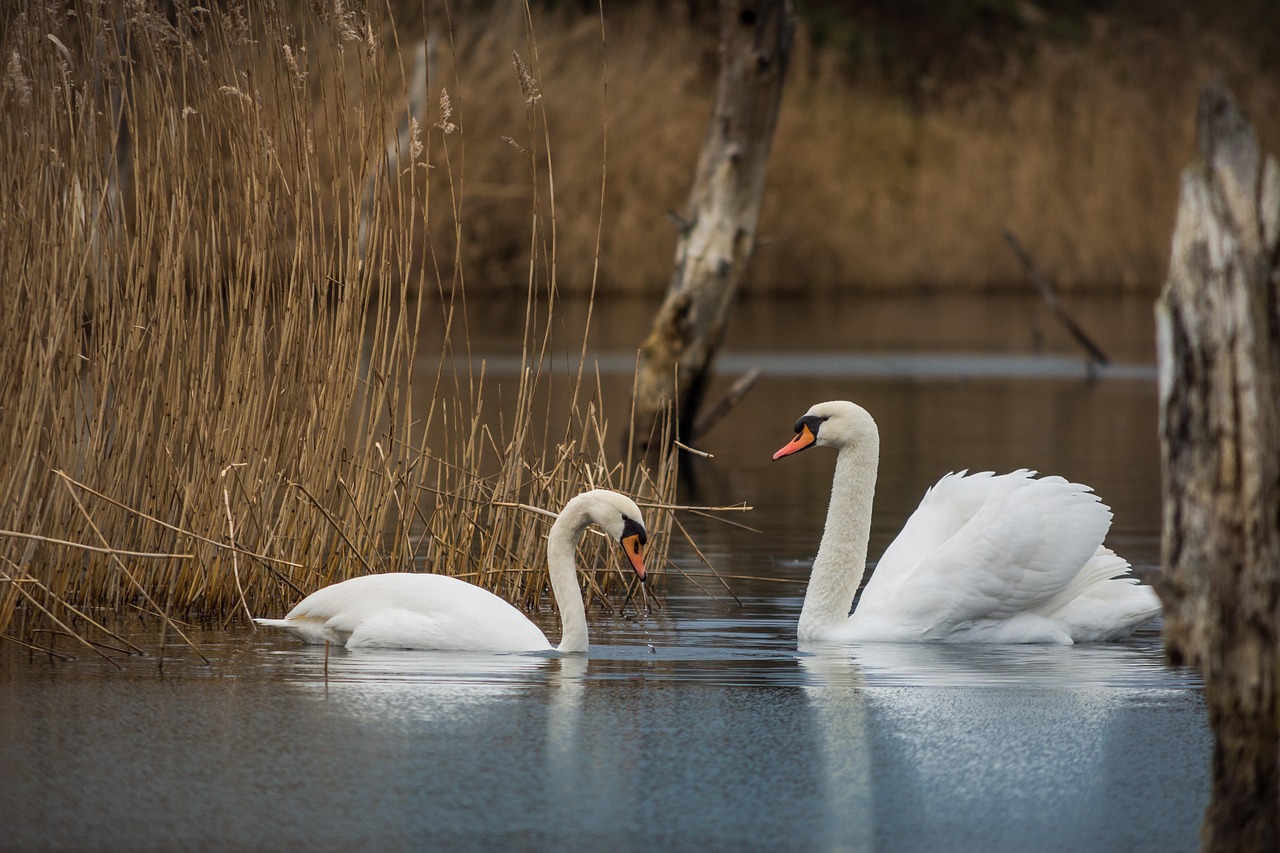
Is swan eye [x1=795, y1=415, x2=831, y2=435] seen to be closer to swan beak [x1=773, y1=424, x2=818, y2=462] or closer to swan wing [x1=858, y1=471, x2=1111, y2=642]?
swan beak [x1=773, y1=424, x2=818, y2=462]

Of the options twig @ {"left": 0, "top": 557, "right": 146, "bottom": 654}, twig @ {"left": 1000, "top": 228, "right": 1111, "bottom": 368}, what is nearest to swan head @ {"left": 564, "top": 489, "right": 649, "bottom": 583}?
twig @ {"left": 0, "top": 557, "right": 146, "bottom": 654}

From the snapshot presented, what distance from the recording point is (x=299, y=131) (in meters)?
6.97

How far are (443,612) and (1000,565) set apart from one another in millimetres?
1836

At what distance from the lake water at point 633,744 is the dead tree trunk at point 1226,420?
0.59m

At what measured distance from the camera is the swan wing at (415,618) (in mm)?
6355

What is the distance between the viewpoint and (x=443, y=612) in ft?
20.9

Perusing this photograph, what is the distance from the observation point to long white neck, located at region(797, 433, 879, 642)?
6.89 meters

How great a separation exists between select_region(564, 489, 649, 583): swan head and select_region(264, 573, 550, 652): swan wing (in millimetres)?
381

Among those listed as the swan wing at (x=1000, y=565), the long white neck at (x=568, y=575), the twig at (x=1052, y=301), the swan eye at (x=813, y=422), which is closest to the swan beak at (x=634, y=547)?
the long white neck at (x=568, y=575)

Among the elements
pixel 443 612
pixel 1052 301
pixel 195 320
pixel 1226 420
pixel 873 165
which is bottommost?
pixel 443 612

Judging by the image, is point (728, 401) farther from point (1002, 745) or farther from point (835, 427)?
point (1002, 745)

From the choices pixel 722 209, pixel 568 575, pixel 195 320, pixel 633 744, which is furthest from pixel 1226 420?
pixel 722 209

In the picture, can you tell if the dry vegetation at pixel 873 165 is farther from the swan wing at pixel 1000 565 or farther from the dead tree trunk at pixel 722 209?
the swan wing at pixel 1000 565

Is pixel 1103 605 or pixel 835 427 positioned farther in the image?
pixel 835 427
